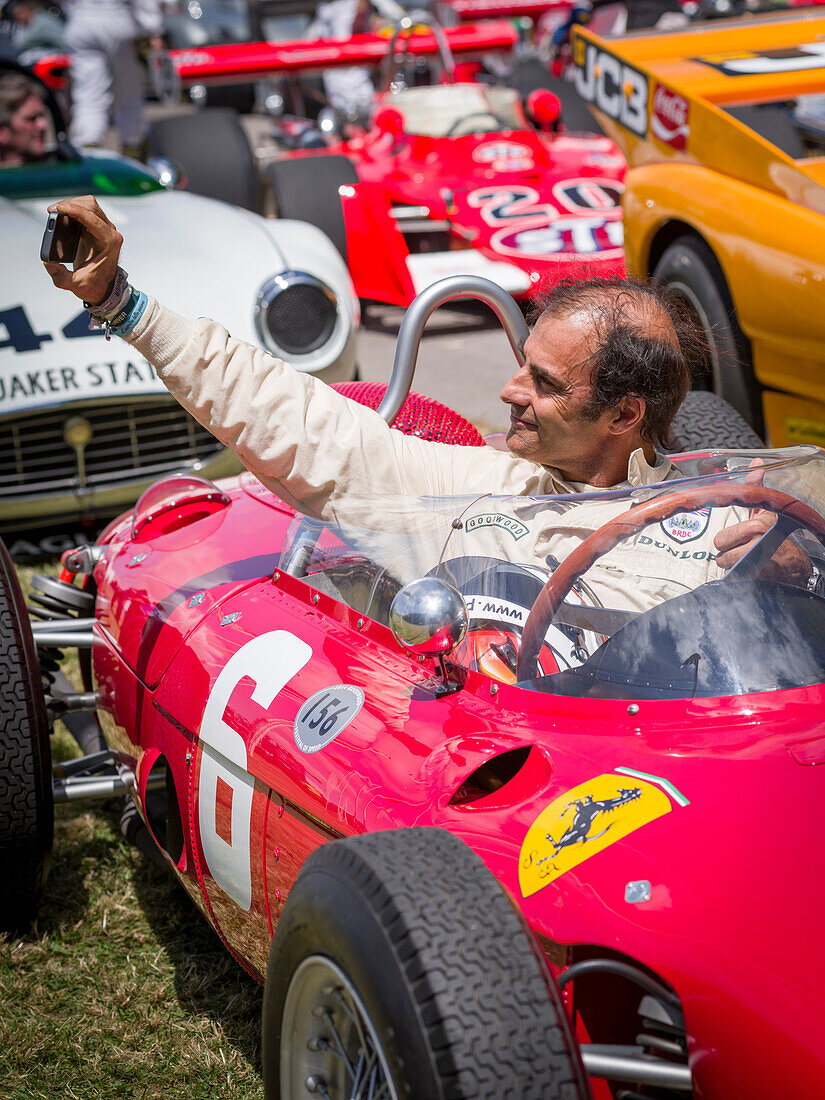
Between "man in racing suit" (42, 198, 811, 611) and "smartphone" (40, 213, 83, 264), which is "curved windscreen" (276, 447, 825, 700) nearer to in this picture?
"man in racing suit" (42, 198, 811, 611)

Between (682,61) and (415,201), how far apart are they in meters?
2.05

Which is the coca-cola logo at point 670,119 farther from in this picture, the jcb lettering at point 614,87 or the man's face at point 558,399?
the man's face at point 558,399

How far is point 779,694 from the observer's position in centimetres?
157

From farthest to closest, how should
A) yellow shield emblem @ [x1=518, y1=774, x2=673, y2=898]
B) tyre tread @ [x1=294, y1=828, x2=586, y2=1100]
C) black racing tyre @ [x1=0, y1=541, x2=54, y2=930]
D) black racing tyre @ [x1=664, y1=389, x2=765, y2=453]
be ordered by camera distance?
black racing tyre @ [x1=664, y1=389, x2=765, y2=453], black racing tyre @ [x1=0, y1=541, x2=54, y2=930], yellow shield emblem @ [x1=518, y1=774, x2=673, y2=898], tyre tread @ [x1=294, y1=828, x2=586, y2=1100]

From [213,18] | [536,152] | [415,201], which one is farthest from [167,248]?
[213,18]

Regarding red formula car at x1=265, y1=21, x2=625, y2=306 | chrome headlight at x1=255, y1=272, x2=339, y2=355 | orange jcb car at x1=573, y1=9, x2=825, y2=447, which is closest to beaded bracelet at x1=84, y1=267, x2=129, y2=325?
orange jcb car at x1=573, y1=9, x2=825, y2=447

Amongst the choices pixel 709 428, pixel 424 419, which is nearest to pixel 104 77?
pixel 709 428

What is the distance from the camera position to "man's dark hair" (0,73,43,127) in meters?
4.92

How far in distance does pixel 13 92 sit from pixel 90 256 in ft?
11.3

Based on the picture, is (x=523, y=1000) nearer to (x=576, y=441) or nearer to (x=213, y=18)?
(x=576, y=441)

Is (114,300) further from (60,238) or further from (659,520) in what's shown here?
(659,520)

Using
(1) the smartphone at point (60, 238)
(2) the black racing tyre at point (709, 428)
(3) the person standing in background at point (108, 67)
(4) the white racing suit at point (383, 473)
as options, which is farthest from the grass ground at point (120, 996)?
(3) the person standing in background at point (108, 67)

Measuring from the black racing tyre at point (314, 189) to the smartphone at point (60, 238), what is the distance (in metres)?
4.27

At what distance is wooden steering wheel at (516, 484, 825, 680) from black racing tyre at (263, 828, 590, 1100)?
40 centimetres
